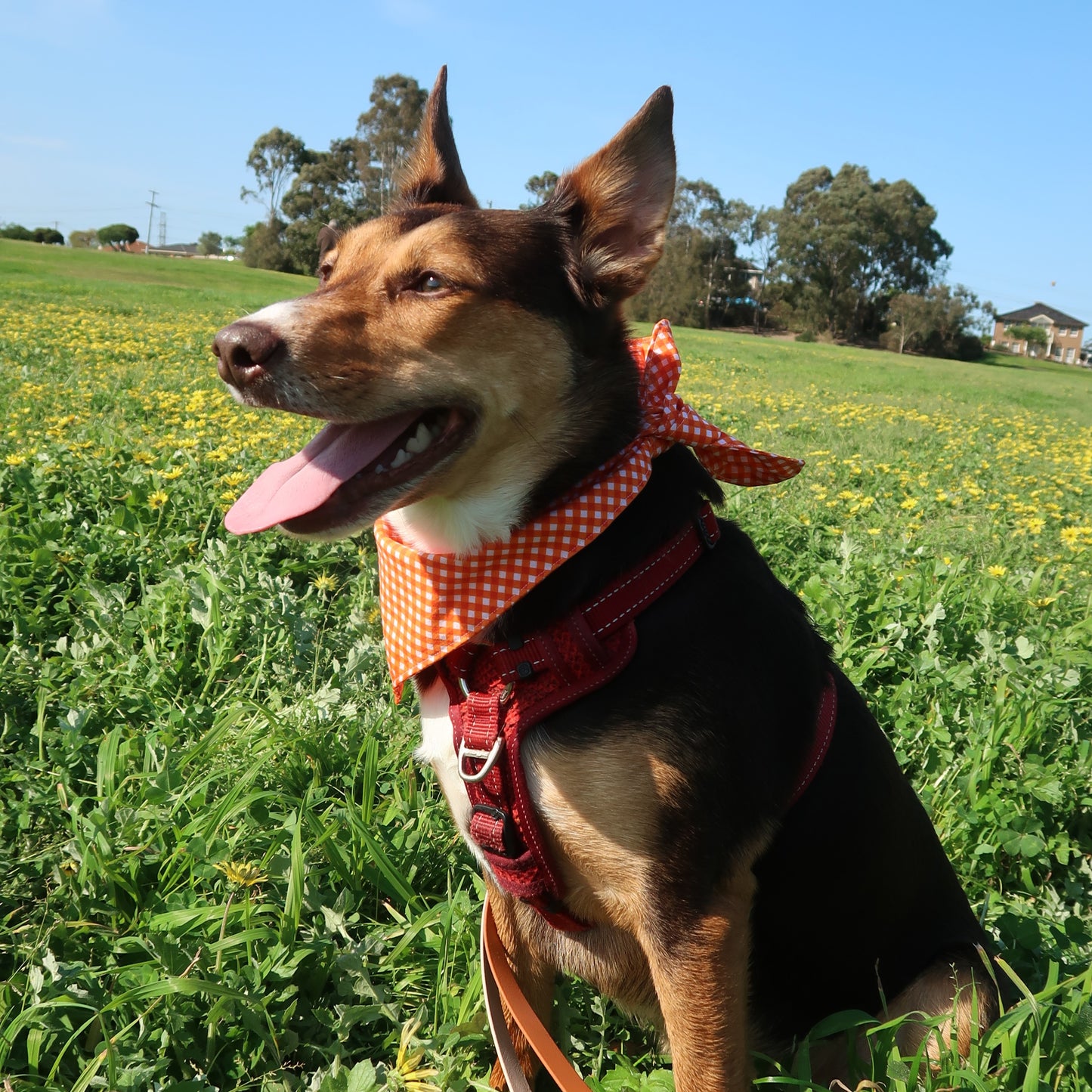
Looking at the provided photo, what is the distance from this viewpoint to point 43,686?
Answer: 338 cm

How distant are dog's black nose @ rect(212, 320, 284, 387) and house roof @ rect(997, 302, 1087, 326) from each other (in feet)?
515

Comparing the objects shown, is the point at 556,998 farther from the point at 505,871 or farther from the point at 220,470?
the point at 220,470

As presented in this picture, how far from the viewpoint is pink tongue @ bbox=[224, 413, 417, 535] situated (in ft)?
7.17

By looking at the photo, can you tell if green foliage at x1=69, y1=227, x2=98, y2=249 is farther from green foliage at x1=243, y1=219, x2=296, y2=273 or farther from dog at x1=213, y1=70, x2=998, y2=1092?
dog at x1=213, y1=70, x2=998, y2=1092

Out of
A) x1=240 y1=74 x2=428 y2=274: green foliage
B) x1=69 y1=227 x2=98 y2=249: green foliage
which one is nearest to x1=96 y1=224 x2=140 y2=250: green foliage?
x1=69 y1=227 x2=98 y2=249: green foliage

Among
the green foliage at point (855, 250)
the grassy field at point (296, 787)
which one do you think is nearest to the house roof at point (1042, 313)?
the green foliage at point (855, 250)

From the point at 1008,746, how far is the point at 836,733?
148 cm

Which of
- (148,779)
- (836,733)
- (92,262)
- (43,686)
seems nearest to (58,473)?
(43,686)

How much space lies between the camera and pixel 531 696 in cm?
210

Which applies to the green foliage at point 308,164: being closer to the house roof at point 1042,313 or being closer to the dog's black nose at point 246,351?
the dog's black nose at point 246,351

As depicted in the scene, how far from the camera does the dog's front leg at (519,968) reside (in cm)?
250

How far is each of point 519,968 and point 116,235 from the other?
5165 inches

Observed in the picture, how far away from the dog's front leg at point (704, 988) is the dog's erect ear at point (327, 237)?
2.31 meters

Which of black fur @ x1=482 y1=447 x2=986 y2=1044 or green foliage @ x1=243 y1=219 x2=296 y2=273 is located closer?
black fur @ x1=482 y1=447 x2=986 y2=1044
